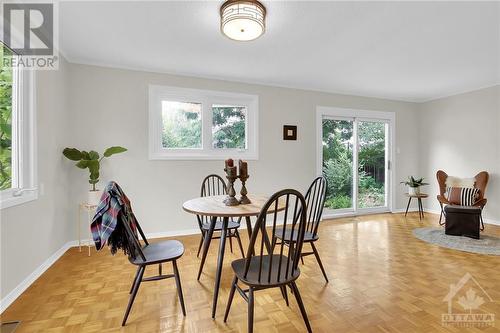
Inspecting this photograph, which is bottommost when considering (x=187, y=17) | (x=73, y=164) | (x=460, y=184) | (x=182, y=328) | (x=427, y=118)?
(x=182, y=328)

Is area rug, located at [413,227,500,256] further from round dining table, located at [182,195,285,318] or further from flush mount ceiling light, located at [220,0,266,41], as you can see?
flush mount ceiling light, located at [220,0,266,41]

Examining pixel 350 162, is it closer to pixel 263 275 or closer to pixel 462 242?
pixel 462 242

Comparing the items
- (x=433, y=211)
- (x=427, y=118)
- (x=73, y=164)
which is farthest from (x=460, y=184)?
(x=73, y=164)

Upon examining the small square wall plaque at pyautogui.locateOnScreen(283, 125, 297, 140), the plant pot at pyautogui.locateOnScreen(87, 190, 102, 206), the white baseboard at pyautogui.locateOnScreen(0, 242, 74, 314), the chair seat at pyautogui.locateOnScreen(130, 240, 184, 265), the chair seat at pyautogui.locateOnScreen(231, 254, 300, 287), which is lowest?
the white baseboard at pyautogui.locateOnScreen(0, 242, 74, 314)

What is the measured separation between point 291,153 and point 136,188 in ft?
8.50

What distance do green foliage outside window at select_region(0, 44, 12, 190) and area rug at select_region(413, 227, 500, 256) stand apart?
4.73 meters

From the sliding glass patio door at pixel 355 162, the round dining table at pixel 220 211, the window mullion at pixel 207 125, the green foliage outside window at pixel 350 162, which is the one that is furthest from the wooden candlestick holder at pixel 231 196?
the green foliage outside window at pixel 350 162

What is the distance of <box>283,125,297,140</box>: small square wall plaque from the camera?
14.9 ft

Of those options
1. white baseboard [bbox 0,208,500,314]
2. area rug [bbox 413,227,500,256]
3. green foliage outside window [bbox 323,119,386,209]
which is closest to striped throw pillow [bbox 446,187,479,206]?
area rug [bbox 413,227,500,256]

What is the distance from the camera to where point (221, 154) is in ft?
13.6

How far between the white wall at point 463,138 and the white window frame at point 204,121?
388 centimetres

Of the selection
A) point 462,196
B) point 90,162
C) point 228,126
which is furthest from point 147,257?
point 462,196

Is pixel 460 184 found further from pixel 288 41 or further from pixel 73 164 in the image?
pixel 73 164

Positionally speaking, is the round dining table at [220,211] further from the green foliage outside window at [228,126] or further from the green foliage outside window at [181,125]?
the green foliage outside window at [228,126]
